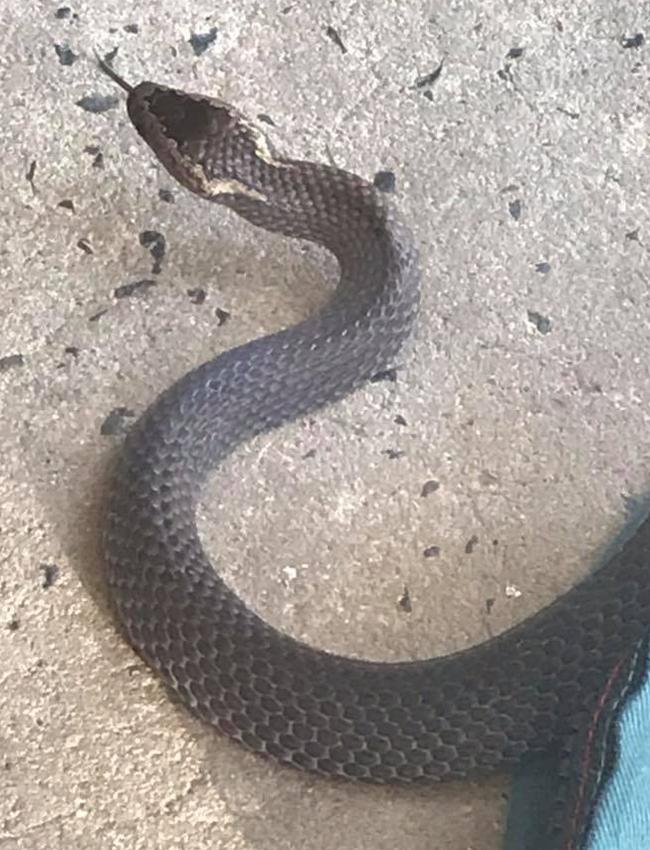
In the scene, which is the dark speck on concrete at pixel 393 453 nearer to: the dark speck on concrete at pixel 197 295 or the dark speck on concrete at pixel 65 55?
the dark speck on concrete at pixel 197 295

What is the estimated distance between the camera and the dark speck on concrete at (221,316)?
124 centimetres

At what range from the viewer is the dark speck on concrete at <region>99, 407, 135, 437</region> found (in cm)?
118

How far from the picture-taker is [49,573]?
1115mm

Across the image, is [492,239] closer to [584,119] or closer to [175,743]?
[584,119]

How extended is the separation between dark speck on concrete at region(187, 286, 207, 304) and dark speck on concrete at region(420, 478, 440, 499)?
0.24 meters

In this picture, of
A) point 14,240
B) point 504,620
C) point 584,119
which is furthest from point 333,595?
point 584,119

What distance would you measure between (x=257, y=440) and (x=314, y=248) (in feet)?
0.65

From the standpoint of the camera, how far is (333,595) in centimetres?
111

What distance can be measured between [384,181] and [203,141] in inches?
7.4

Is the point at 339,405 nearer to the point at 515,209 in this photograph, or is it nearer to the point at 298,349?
the point at 298,349

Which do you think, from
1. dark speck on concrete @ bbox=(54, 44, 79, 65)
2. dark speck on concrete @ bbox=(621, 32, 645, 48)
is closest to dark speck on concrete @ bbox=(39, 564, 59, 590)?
dark speck on concrete @ bbox=(54, 44, 79, 65)

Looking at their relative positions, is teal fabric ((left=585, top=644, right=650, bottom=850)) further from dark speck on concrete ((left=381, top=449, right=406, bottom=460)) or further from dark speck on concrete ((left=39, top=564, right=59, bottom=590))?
dark speck on concrete ((left=39, top=564, right=59, bottom=590))

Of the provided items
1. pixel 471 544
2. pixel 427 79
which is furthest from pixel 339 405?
pixel 427 79

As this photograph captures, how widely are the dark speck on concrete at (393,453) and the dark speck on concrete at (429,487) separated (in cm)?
3
